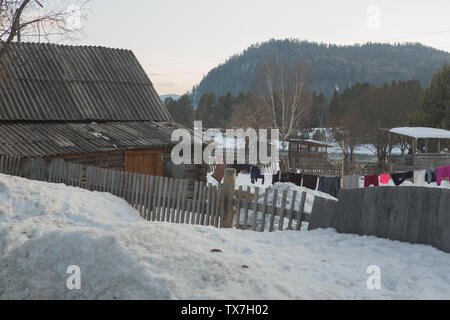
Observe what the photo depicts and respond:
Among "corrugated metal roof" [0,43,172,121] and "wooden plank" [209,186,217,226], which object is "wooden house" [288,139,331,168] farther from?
"wooden plank" [209,186,217,226]

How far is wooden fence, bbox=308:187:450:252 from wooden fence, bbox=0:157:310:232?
61cm

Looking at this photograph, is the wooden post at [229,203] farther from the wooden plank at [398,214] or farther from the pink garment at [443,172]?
the pink garment at [443,172]

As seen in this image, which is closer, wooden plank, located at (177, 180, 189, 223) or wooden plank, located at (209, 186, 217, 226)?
wooden plank, located at (209, 186, 217, 226)

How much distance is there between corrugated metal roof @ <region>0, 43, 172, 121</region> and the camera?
18750 mm

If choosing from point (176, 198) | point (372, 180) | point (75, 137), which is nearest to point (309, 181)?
point (372, 180)

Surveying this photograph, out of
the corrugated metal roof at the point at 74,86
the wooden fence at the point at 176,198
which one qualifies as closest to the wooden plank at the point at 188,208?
the wooden fence at the point at 176,198

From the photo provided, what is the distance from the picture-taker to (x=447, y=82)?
38.6m

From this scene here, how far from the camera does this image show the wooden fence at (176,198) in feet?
26.9

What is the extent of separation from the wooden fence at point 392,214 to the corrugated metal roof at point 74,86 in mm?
14936

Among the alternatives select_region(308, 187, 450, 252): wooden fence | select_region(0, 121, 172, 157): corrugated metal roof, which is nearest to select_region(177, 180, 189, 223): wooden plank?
select_region(308, 187, 450, 252): wooden fence
